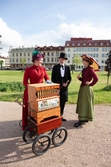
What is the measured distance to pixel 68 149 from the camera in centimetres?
265

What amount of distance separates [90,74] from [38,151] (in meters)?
2.21

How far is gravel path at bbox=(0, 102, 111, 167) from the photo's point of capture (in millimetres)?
2293

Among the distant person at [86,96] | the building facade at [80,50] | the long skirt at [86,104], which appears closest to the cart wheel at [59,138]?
the distant person at [86,96]

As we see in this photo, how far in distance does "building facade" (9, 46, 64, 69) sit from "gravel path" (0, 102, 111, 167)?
182 feet

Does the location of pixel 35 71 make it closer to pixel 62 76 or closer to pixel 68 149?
pixel 62 76

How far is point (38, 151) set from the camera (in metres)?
2.58

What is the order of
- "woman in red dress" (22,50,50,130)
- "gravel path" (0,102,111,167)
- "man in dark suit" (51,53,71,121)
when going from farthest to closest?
"man in dark suit" (51,53,71,121), "woman in red dress" (22,50,50,130), "gravel path" (0,102,111,167)

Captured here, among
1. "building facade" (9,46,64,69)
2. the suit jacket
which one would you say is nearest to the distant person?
the suit jacket

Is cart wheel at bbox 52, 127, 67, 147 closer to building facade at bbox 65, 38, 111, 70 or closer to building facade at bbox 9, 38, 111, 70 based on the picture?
building facade at bbox 9, 38, 111, 70

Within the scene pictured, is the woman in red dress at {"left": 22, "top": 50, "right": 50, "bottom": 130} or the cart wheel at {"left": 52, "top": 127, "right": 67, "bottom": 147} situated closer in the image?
the cart wheel at {"left": 52, "top": 127, "right": 67, "bottom": 147}

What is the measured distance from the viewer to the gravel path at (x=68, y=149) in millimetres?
2293

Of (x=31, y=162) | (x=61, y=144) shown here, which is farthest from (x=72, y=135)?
(x=31, y=162)

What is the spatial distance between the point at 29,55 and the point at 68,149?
2568 inches

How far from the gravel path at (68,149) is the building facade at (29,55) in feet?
182
